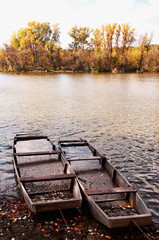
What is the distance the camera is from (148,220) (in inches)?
231

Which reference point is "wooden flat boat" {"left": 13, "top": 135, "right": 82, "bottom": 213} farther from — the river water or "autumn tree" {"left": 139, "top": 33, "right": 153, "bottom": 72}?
"autumn tree" {"left": 139, "top": 33, "right": 153, "bottom": 72}

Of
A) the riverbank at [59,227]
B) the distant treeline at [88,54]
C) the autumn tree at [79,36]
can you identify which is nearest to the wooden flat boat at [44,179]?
the riverbank at [59,227]

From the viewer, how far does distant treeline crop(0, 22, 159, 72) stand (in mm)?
99819

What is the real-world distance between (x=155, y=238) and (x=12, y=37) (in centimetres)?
12962

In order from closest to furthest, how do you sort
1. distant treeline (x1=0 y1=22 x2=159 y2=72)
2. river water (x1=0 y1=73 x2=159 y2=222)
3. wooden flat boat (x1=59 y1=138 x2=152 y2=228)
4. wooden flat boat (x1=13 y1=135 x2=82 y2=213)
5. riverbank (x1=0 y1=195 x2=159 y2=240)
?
wooden flat boat (x1=59 y1=138 x2=152 y2=228)
riverbank (x1=0 y1=195 x2=159 y2=240)
wooden flat boat (x1=13 y1=135 x2=82 y2=213)
river water (x1=0 y1=73 x2=159 y2=222)
distant treeline (x1=0 y1=22 x2=159 y2=72)

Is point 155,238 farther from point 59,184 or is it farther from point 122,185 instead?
point 59,184

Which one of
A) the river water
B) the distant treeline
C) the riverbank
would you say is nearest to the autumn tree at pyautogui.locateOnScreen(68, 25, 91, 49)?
the distant treeline

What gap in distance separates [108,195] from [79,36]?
121 m

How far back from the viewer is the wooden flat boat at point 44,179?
630 centimetres

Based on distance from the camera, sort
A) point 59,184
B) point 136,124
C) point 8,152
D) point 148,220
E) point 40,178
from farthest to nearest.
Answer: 1. point 136,124
2. point 8,152
3. point 59,184
4. point 40,178
5. point 148,220

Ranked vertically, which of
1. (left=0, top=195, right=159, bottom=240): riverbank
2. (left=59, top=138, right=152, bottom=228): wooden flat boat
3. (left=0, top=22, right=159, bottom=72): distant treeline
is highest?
(left=0, top=22, right=159, bottom=72): distant treeline

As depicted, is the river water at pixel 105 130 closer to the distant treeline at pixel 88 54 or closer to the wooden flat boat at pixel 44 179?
the wooden flat boat at pixel 44 179

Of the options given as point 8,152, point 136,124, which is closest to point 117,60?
point 136,124

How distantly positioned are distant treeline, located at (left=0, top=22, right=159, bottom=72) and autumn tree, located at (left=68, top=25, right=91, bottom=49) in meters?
7.71
